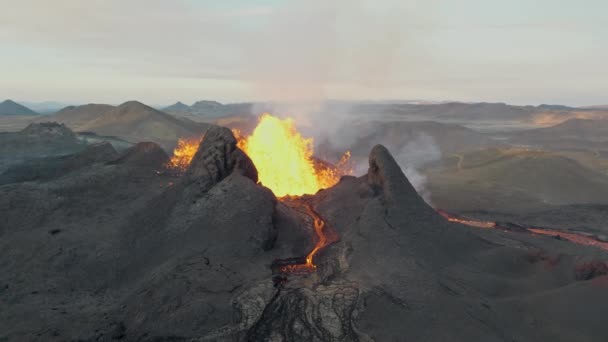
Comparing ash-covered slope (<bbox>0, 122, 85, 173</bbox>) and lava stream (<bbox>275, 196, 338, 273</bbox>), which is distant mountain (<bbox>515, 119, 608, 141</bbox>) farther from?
lava stream (<bbox>275, 196, 338, 273</bbox>)

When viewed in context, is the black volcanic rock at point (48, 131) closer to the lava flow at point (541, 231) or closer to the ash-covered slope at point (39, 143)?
the ash-covered slope at point (39, 143)

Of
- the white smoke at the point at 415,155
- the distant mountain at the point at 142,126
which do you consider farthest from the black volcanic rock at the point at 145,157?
the distant mountain at the point at 142,126

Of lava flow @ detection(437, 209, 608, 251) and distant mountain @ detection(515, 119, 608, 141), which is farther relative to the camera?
distant mountain @ detection(515, 119, 608, 141)

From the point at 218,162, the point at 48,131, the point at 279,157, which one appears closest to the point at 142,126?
the point at 48,131

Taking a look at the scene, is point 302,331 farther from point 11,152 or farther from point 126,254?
point 11,152

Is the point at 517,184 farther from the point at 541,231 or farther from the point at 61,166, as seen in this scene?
the point at 61,166

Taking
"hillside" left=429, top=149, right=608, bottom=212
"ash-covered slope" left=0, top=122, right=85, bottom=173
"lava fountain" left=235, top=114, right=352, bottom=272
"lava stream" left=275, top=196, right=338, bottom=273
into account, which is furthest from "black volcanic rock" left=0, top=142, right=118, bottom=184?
"hillside" left=429, top=149, right=608, bottom=212

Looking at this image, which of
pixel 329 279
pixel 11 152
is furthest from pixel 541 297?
pixel 11 152
